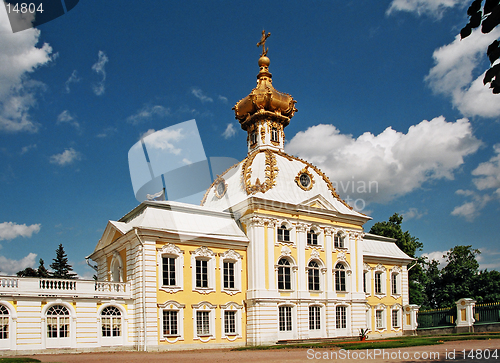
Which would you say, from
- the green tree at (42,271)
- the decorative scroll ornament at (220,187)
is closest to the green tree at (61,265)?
the green tree at (42,271)

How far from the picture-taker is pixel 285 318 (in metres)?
30.2

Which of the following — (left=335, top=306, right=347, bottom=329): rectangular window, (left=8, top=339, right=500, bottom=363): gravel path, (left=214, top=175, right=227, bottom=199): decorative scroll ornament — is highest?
(left=214, top=175, right=227, bottom=199): decorative scroll ornament

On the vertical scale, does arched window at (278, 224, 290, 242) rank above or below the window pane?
above

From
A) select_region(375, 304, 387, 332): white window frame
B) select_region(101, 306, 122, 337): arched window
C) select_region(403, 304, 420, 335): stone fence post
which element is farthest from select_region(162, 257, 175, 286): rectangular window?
select_region(403, 304, 420, 335): stone fence post

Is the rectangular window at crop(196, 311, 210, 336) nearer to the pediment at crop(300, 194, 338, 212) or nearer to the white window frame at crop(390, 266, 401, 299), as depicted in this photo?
the pediment at crop(300, 194, 338, 212)

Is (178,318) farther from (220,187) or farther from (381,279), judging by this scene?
(381,279)

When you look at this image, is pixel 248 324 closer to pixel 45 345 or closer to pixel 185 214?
pixel 185 214

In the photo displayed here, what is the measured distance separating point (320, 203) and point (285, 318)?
8362 mm

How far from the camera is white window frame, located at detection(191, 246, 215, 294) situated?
90.6ft

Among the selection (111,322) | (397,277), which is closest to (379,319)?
(397,277)

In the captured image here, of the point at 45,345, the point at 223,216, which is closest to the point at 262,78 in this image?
the point at 223,216

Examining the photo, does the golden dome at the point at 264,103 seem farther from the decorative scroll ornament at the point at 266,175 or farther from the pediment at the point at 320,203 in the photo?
the pediment at the point at 320,203

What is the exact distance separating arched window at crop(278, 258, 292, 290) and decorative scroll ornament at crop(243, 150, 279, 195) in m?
4.98

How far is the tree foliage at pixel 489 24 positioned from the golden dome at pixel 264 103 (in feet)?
105
